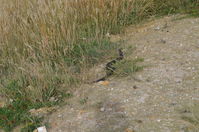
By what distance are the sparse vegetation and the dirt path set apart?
1.02ft

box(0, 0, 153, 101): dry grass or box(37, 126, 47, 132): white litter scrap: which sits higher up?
box(0, 0, 153, 101): dry grass

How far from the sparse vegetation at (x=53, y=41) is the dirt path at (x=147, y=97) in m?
0.31

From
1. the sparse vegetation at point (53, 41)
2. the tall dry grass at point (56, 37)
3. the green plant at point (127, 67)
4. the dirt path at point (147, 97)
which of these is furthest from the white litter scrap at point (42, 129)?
the green plant at point (127, 67)

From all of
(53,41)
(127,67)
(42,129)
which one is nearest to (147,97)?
(127,67)

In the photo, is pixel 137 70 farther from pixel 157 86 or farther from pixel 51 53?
pixel 51 53

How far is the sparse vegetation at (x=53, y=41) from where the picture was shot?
4176 millimetres

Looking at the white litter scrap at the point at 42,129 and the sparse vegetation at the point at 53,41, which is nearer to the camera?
the white litter scrap at the point at 42,129

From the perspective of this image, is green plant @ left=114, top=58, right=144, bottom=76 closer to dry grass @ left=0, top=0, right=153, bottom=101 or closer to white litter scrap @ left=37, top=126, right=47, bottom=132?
dry grass @ left=0, top=0, right=153, bottom=101

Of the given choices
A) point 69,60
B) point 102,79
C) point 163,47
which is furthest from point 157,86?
point 69,60

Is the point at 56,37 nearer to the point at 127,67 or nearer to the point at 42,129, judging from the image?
the point at 127,67

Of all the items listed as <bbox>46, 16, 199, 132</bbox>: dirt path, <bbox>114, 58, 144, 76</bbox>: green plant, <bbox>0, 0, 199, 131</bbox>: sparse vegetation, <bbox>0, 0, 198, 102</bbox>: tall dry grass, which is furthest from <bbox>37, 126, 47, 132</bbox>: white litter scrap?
<bbox>114, 58, 144, 76</bbox>: green plant

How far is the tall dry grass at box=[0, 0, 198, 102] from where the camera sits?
4.30 metres

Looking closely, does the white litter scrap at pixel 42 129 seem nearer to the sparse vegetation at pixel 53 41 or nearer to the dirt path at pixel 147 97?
the dirt path at pixel 147 97

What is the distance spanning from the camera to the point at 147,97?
368 centimetres
